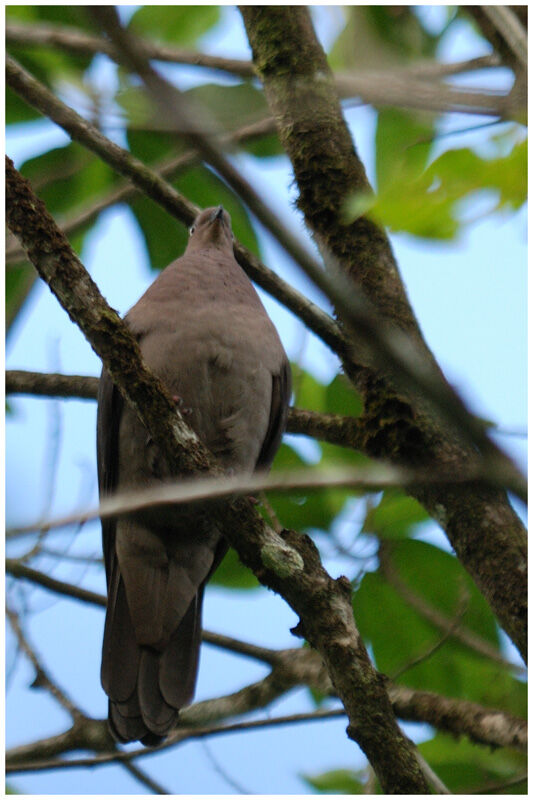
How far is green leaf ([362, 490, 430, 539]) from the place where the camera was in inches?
143

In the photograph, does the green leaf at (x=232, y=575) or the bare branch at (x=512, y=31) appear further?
the green leaf at (x=232, y=575)

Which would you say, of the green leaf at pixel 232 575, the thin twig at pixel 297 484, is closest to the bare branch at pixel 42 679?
the green leaf at pixel 232 575

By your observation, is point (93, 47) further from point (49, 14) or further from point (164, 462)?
point (164, 462)

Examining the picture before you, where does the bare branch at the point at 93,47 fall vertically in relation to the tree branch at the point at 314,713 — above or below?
above


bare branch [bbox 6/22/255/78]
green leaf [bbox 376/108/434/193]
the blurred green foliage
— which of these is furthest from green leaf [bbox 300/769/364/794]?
bare branch [bbox 6/22/255/78]

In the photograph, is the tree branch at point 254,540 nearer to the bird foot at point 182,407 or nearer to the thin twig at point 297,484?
the bird foot at point 182,407

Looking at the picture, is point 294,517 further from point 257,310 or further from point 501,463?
point 501,463

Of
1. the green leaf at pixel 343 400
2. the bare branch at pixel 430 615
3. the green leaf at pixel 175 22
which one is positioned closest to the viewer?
the bare branch at pixel 430 615

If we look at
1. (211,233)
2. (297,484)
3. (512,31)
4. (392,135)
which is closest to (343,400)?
(392,135)

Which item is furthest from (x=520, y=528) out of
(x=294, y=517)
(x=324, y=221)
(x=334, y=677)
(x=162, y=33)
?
(x=162, y=33)

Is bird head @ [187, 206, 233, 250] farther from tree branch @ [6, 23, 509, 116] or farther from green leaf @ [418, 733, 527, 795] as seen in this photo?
green leaf @ [418, 733, 527, 795]

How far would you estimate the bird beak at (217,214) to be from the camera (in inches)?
189

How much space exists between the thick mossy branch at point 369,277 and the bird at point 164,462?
58cm

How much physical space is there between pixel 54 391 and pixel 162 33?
68.5 inches
